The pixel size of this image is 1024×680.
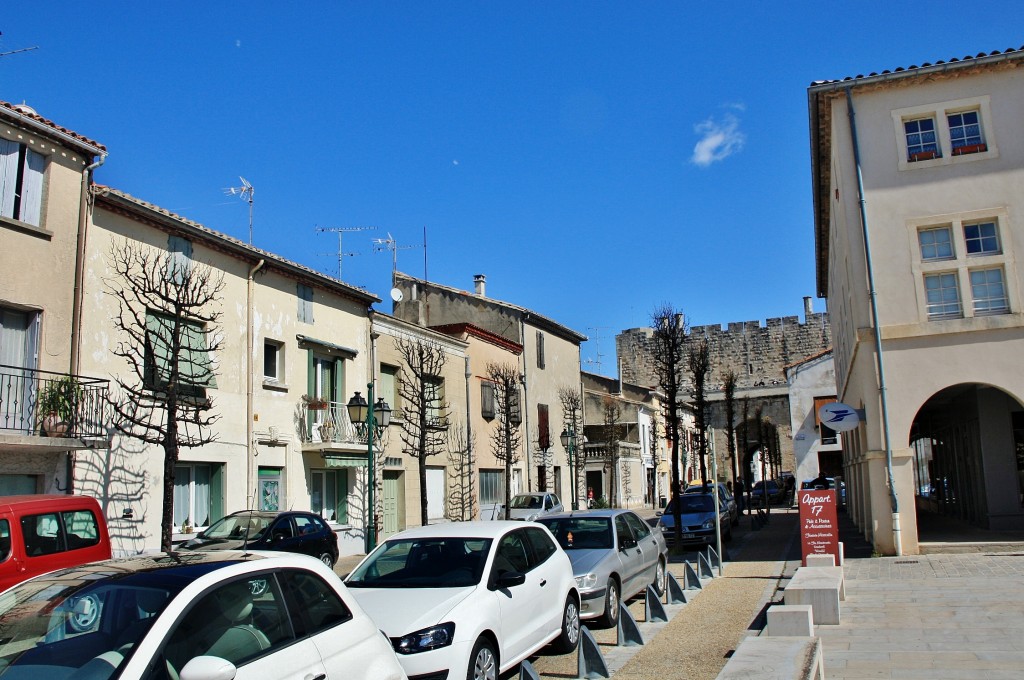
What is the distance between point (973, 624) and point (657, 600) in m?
3.72

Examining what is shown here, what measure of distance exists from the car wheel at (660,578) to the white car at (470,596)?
3779 mm

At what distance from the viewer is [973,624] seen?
381 inches

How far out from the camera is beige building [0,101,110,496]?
14.5 metres

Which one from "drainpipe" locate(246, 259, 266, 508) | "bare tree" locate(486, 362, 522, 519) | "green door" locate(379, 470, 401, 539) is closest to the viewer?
"drainpipe" locate(246, 259, 266, 508)

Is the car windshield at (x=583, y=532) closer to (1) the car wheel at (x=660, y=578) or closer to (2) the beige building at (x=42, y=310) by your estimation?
(1) the car wheel at (x=660, y=578)

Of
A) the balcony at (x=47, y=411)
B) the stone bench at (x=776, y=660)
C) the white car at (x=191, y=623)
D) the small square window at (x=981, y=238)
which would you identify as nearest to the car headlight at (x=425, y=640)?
the white car at (x=191, y=623)

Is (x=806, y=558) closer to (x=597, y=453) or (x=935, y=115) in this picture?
(x=935, y=115)

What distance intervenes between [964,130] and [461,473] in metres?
20.2

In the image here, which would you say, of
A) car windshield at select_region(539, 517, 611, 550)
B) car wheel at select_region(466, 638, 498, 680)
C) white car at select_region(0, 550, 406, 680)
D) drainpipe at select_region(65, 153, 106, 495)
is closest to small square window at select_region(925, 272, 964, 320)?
car windshield at select_region(539, 517, 611, 550)

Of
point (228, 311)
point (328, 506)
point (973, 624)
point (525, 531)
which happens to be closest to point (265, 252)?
point (228, 311)

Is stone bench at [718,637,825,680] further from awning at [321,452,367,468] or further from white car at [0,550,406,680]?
awning at [321,452,367,468]

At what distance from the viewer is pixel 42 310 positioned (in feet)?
49.8

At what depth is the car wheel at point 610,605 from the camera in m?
10.5

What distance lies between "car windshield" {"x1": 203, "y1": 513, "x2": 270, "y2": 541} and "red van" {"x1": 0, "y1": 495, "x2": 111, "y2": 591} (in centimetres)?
475
